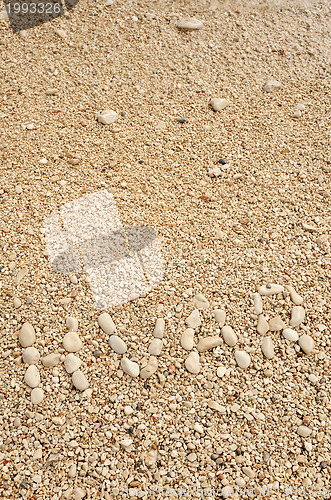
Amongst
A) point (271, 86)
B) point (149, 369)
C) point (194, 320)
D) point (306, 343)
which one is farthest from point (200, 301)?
point (271, 86)

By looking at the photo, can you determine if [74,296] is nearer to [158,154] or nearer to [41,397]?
[41,397]

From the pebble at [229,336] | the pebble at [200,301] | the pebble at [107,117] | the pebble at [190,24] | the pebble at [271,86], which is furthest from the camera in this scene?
the pebble at [190,24]

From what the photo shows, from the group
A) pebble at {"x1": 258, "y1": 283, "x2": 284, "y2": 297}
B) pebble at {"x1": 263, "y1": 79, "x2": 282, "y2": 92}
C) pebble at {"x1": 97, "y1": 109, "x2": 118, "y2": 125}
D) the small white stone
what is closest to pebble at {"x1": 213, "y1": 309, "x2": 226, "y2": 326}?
the small white stone

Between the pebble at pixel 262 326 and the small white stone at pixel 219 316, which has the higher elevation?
the small white stone at pixel 219 316

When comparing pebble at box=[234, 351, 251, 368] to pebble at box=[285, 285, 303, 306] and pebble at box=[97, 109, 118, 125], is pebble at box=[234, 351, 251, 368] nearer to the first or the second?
pebble at box=[285, 285, 303, 306]

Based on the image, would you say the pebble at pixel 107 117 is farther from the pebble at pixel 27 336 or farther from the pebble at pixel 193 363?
the pebble at pixel 193 363

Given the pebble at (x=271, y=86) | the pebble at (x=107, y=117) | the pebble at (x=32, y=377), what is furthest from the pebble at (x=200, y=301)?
the pebble at (x=271, y=86)

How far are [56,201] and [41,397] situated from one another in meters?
1.14

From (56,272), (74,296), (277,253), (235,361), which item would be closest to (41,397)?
(74,296)

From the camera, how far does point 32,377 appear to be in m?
1.85

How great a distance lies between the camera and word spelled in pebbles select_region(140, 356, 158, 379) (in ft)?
6.16

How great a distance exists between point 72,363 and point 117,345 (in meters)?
0.22

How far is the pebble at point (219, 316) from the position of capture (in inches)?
80.1

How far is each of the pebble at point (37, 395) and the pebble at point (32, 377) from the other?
0.09 ft
